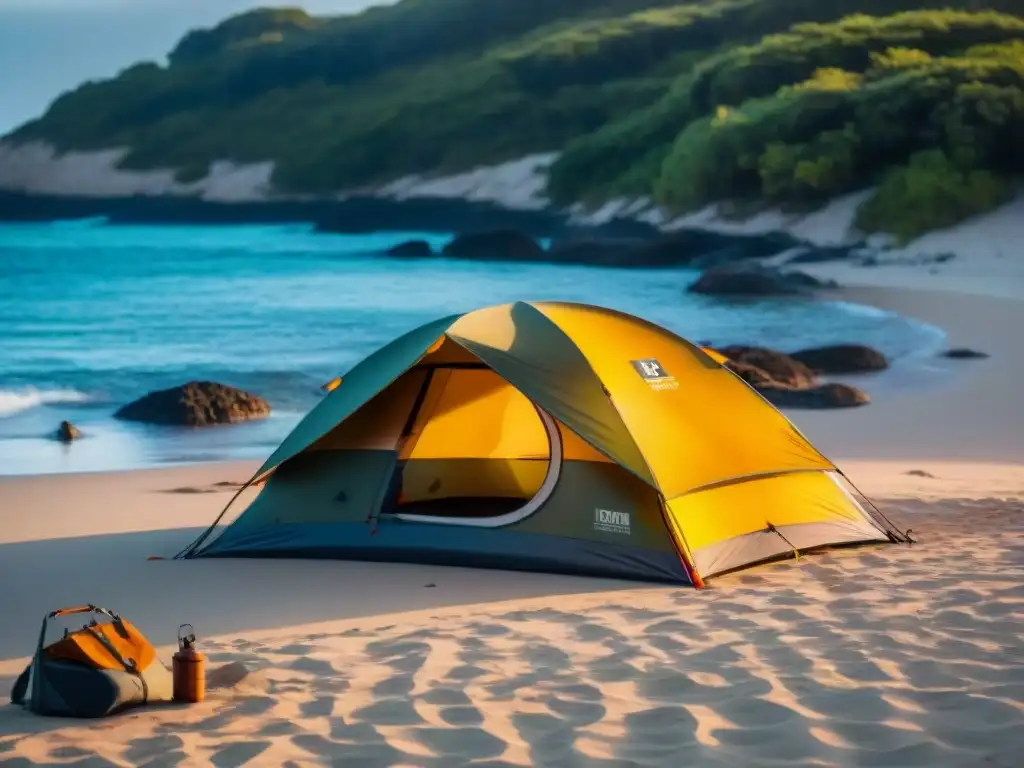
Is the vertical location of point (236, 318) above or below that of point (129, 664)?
above

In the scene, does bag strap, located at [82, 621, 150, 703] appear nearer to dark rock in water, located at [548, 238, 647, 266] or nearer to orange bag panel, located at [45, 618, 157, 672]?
orange bag panel, located at [45, 618, 157, 672]

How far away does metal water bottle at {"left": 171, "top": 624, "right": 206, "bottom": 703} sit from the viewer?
5383mm

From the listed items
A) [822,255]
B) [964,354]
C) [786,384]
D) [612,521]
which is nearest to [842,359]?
[964,354]

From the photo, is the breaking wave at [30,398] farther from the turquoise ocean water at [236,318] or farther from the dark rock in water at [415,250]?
the dark rock in water at [415,250]

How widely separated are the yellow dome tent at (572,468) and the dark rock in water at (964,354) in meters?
14.1

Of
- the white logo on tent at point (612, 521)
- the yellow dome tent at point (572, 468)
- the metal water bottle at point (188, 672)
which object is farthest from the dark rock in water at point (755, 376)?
the metal water bottle at point (188, 672)

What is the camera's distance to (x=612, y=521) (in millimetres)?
7875

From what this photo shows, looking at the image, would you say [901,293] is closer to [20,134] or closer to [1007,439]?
[1007,439]

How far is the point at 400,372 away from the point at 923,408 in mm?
10204

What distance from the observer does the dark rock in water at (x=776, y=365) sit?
58.6 feet

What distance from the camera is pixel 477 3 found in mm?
103938

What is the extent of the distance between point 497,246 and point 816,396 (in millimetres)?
40220

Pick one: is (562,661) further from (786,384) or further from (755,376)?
(786,384)

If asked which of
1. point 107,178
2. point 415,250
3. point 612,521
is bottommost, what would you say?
point 612,521
